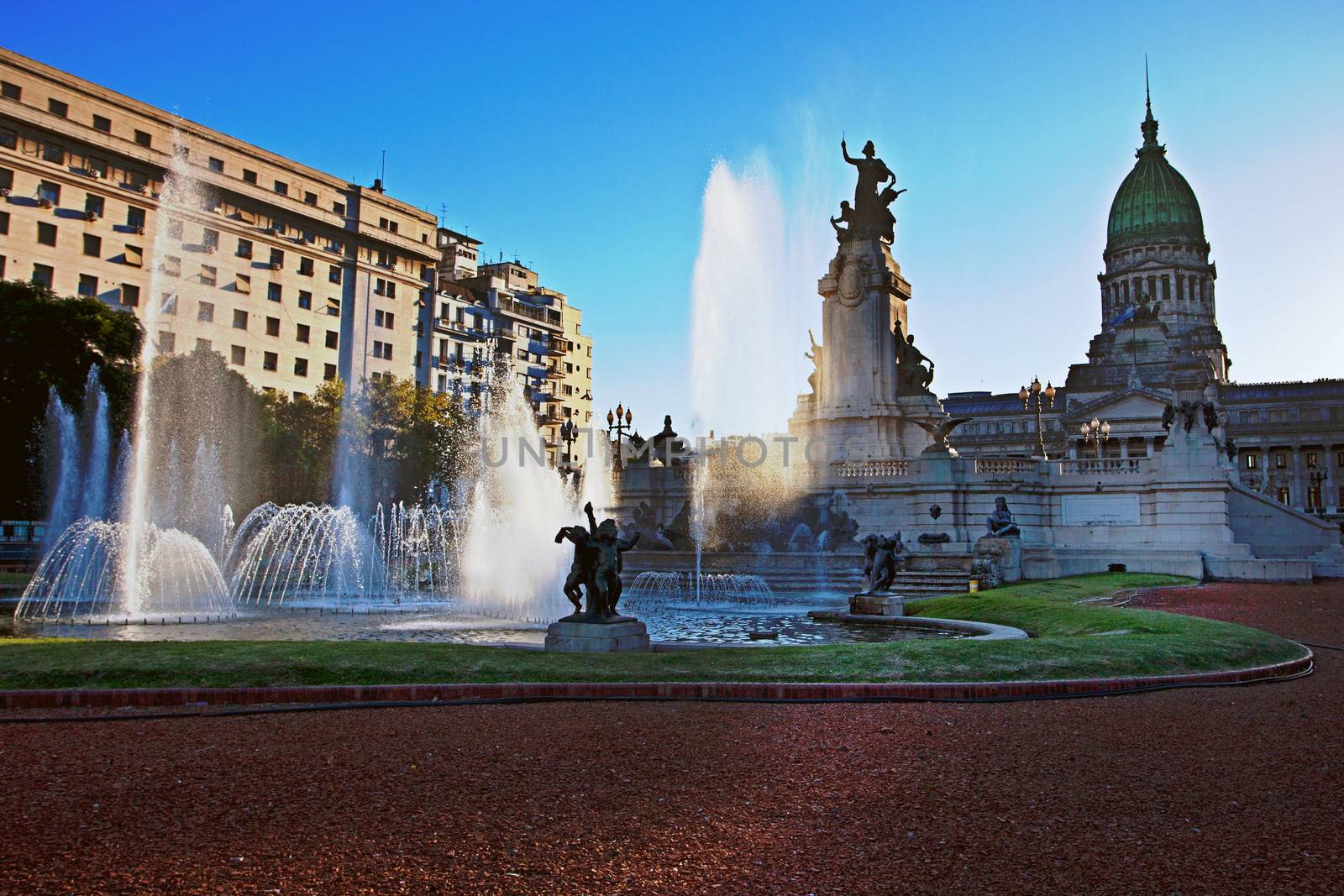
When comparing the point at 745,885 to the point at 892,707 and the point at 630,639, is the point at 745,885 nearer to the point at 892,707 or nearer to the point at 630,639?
the point at 892,707

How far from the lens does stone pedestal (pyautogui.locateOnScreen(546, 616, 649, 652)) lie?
1412 centimetres

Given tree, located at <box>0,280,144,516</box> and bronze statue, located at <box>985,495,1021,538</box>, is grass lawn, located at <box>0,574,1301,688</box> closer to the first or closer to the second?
bronze statue, located at <box>985,495,1021,538</box>

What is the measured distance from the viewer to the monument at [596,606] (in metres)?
14.2

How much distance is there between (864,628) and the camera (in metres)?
20.0

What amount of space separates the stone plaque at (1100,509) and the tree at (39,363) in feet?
126

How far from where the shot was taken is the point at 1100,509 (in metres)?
37.9

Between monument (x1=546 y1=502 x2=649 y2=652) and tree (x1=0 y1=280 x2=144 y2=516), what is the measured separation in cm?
3232

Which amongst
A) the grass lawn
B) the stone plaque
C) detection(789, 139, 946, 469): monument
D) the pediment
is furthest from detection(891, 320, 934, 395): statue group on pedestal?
the pediment

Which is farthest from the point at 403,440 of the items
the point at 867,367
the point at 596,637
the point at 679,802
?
the point at 679,802

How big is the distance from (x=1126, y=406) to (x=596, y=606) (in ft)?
305

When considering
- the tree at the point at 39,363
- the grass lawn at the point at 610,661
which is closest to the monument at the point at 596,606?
the grass lawn at the point at 610,661

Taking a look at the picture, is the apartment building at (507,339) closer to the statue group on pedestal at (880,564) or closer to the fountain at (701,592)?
the fountain at (701,592)

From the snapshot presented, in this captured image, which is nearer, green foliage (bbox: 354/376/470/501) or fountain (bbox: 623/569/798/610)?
fountain (bbox: 623/569/798/610)

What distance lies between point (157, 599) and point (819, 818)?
21.0m
